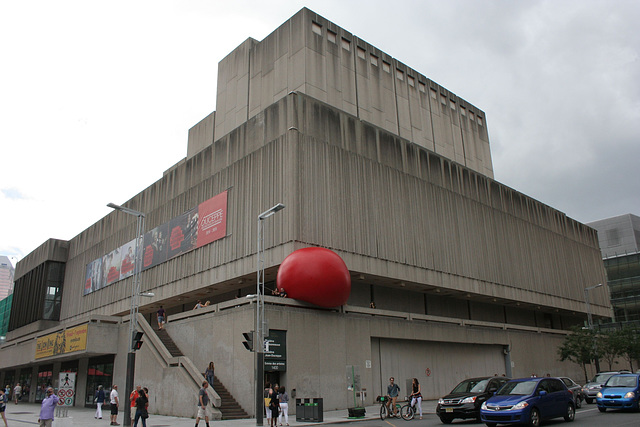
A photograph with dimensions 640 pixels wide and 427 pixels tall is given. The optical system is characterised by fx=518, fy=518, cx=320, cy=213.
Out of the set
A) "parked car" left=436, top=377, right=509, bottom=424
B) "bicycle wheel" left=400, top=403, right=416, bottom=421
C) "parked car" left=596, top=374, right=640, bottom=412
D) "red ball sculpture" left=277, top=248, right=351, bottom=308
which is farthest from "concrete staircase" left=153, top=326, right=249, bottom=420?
"parked car" left=596, top=374, right=640, bottom=412

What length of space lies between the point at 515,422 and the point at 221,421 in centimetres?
1246

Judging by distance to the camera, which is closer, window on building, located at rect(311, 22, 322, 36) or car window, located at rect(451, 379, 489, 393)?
car window, located at rect(451, 379, 489, 393)

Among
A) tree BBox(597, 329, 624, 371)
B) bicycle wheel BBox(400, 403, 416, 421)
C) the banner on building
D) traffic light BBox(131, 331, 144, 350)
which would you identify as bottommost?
bicycle wheel BBox(400, 403, 416, 421)

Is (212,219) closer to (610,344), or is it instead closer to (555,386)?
(555,386)

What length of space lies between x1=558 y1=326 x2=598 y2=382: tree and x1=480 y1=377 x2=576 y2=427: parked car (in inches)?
1222

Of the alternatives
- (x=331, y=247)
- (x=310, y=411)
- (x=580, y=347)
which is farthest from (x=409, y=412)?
(x=580, y=347)

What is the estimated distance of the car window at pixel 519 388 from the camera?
1741 centimetres

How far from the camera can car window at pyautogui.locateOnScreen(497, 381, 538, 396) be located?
1741cm

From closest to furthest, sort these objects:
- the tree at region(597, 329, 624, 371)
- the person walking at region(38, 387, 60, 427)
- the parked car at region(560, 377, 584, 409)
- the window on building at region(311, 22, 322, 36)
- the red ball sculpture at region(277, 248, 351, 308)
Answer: the person walking at region(38, 387, 60, 427)
the parked car at region(560, 377, 584, 409)
the red ball sculpture at region(277, 248, 351, 308)
the window on building at region(311, 22, 322, 36)
the tree at region(597, 329, 624, 371)

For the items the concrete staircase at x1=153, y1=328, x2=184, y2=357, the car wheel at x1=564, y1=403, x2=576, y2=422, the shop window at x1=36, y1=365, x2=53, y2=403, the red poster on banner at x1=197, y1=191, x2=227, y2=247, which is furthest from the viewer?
the shop window at x1=36, y1=365, x2=53, y2=403

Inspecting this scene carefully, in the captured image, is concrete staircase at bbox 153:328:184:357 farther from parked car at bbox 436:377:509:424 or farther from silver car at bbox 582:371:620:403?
silver car at bbox 582:371:620:403

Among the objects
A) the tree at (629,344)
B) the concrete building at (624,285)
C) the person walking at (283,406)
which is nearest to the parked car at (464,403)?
the person walking at (283,406)

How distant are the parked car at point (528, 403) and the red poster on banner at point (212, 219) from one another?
22759 millimetres

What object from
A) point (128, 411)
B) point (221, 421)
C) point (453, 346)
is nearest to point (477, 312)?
point (453, 346)
